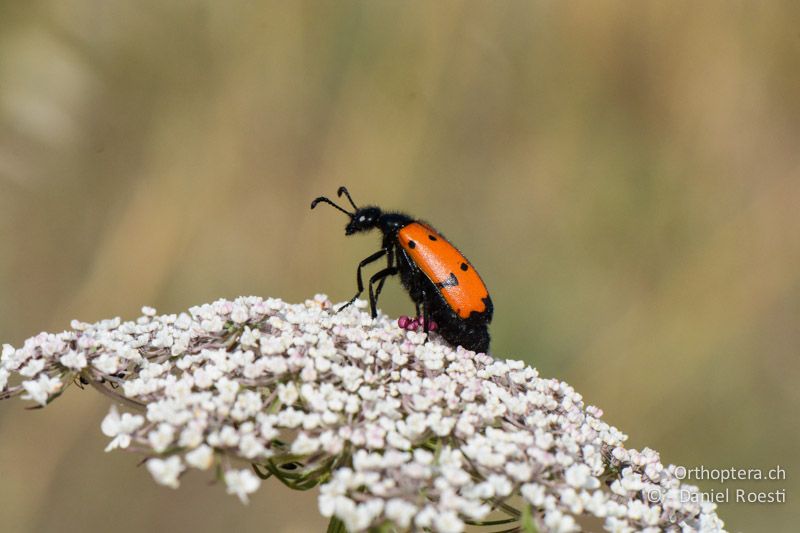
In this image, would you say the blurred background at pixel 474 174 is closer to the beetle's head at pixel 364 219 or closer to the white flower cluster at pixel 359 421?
the beetle's head at pixel 364 219

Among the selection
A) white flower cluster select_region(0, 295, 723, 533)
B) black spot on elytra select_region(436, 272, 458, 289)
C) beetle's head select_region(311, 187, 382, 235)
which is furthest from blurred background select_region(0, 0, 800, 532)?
white flower cluster select_region(0, 295, 723, 533)

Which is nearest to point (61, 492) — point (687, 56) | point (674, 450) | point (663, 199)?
point (674, 450)

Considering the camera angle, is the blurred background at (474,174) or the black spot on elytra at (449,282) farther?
the blurred background at (474,174)

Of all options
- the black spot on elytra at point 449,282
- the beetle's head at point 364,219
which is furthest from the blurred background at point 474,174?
the black spot on elytra at point 449,282

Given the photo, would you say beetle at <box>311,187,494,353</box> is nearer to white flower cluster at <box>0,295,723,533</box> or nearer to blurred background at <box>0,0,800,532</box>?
white flower cluster at <box>0,295,723,533</box>

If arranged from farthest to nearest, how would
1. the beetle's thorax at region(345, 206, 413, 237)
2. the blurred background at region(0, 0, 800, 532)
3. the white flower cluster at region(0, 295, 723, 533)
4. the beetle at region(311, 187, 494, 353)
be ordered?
the blurred background at region(0, 0, 800, 532)
the beetle's thorax at region(345, 206, 413, 237)
the beetle at region(311, 187, 494, 353)
the white flower cluster at region(0, 295, 723, 533)

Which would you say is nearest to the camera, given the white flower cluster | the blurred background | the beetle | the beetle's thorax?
the white flower cluster

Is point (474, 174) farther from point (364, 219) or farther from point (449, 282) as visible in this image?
point (449, 282)
